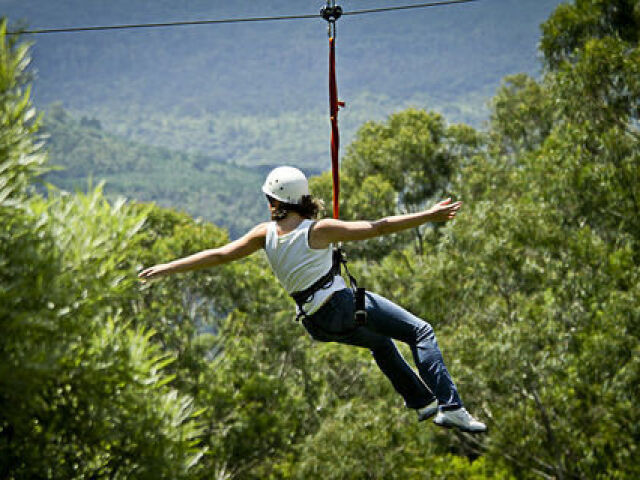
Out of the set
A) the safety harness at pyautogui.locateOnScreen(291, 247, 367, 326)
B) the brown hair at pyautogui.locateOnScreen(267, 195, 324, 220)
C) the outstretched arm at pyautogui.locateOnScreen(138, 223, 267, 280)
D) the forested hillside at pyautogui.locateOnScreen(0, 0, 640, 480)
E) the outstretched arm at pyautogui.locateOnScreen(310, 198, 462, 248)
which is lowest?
the forested hillside at pyautogui.locateOnScreen(0, 0, 640, 480)

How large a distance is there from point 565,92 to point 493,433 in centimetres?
844

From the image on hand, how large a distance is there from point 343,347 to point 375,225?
61.3ft

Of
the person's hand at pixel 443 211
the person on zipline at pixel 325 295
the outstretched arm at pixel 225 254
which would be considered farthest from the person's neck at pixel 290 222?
the person's hand at pixel 443 211

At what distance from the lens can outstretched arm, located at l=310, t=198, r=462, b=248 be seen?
4027 millimetres

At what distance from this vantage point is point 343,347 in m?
22.5

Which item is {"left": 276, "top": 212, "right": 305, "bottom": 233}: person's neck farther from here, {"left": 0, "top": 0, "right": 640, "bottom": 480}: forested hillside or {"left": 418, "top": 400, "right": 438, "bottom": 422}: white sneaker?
{"left": 0, "top": 0, "right": 640, "bottom": 480}: forested hillside

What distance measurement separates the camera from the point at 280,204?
14.7ft

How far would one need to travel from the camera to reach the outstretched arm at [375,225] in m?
4.03

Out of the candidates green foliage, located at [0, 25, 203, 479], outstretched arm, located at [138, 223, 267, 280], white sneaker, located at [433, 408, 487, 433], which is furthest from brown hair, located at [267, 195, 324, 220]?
green foliage, located at [0, 25, 203, 479]

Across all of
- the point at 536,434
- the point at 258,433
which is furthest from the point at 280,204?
the point at 258,433

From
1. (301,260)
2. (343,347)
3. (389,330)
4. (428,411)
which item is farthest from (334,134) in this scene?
(343,347)

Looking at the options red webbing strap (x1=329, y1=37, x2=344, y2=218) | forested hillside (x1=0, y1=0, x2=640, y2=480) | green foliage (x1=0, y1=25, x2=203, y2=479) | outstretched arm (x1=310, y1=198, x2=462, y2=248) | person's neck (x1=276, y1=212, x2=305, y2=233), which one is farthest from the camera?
forested hillside (x1=0, y1=0, x2=640, y2=480)

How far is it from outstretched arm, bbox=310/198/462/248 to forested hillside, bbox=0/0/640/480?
12.1ft

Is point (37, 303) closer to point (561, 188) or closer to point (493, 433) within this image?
point (561, 188)
